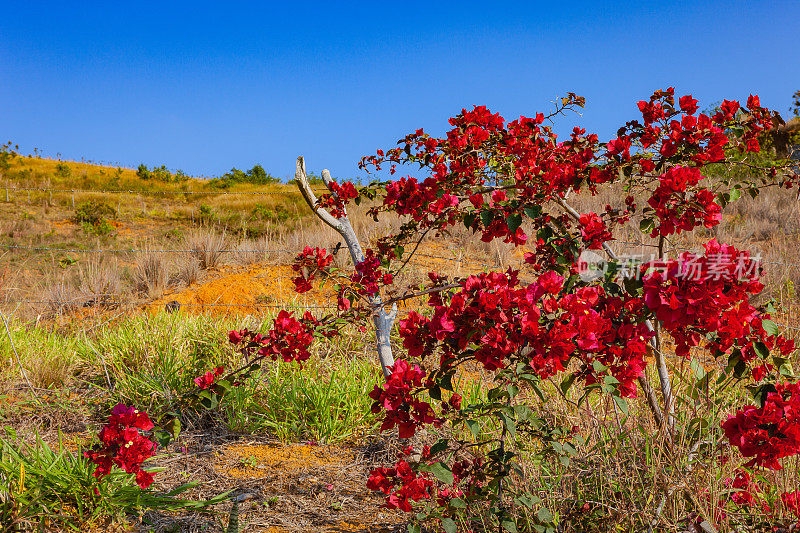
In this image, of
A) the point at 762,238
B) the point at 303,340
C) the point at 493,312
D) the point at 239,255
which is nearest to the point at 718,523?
the point at 493,312

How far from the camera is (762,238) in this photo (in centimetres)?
948

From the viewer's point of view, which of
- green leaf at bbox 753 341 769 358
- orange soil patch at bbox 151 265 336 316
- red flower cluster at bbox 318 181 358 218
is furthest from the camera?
orange soil patch at bbox 151 265 336 316

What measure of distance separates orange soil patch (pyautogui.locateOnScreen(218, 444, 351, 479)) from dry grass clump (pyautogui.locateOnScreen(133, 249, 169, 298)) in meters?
4.22

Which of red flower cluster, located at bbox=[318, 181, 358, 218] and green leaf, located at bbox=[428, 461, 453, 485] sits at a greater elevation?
red flower cluster, located at bbox=[318, 181, 358, 218]

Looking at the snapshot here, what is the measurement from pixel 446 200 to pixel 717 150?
119 centimetres

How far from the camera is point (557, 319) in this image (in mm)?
1605

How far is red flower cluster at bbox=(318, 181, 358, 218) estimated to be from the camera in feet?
10.4

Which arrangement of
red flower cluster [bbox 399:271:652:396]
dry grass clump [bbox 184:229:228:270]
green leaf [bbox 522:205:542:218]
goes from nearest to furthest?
red flower cluster [bbox 399:271:652:396], green leaf [bbox 522:205:542:218], dry grass clump [bbox 184:229:228:270]

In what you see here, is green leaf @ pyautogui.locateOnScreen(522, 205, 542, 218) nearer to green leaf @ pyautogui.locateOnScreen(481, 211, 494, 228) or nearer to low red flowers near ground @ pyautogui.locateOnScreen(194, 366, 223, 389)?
green leaf @ pyautogui.locateOnScreen(481, 211, 494, 228)

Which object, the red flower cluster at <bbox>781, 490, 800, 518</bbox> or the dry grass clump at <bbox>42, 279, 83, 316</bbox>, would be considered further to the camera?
the dry grass clump at <bbox>42, 279, 83, 316</bbox>

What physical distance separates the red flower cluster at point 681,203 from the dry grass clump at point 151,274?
244 inches

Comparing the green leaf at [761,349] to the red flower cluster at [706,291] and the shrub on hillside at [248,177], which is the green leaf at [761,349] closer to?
the red flower cluster at [706,291]

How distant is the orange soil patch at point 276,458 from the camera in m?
2.95

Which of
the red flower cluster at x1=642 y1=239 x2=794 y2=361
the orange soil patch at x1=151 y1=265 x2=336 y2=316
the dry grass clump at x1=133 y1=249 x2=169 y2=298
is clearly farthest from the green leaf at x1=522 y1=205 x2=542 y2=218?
the dry grass clump at x1=133 y1=249 x2=169 y2=298
